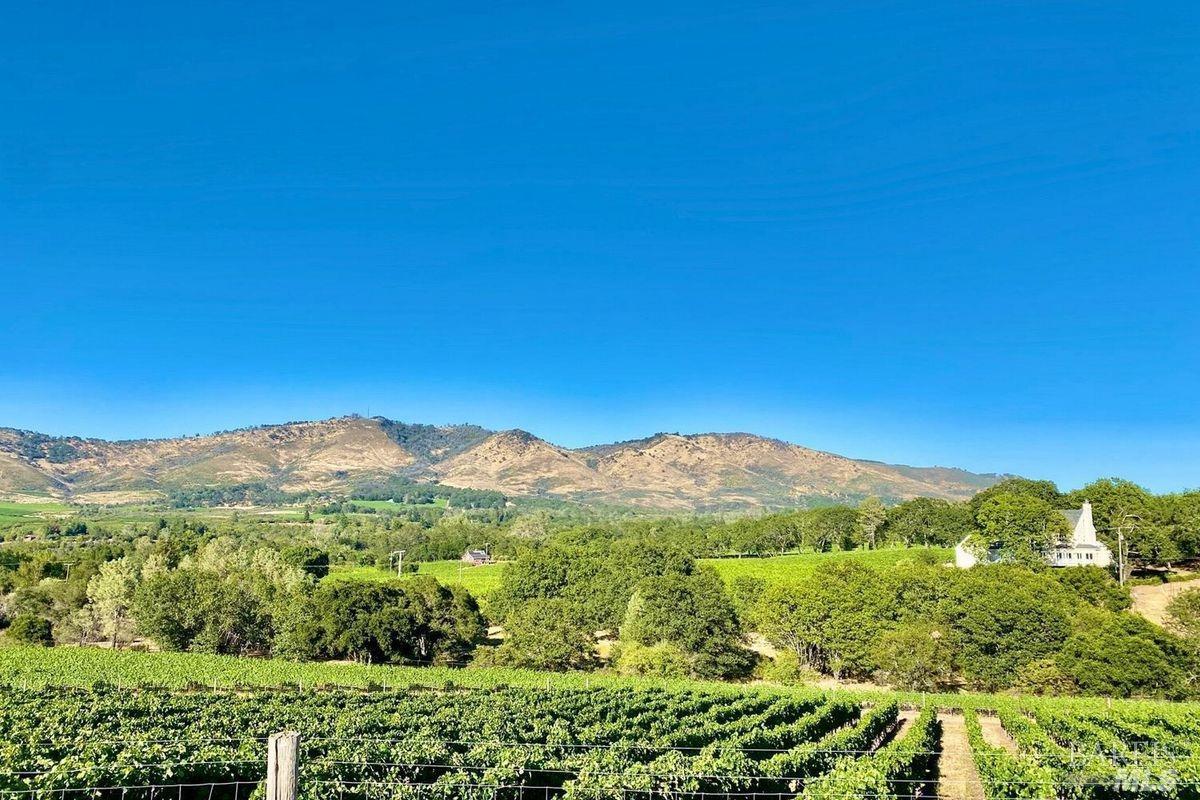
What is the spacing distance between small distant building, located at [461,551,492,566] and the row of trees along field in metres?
58.7

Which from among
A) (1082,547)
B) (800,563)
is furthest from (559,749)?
(800,563)

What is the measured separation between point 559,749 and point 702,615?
38684mm

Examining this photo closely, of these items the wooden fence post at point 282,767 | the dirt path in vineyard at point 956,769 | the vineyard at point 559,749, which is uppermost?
the wooden fence post at point 282,767

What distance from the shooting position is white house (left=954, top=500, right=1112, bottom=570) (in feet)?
271

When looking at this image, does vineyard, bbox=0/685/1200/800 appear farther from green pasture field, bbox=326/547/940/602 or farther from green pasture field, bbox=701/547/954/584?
green pasture field, bbox=701/547/954/584

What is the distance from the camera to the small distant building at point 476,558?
14488 centimetres

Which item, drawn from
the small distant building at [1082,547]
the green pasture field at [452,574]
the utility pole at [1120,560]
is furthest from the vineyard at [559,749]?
the green pasture field at [452,574]

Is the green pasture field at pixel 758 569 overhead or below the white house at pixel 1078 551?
below

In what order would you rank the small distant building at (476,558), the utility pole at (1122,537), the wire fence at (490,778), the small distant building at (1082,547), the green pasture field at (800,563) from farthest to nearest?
the small distant building at (476,558), the green pasture field at (800,563), the small distant building at (1082,547), the utility pole at (1122,537), the wire fence at (490,778)

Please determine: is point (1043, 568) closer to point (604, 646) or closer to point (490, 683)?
point (604, 646)

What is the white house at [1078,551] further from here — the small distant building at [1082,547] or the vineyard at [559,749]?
the vineyard at [559,749]

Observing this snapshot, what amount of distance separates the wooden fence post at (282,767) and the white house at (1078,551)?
299ft

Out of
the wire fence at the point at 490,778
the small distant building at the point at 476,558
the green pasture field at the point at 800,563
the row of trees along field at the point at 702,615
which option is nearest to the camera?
the wire fence at the point at 490,778

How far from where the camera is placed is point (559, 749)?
24.9 meters
